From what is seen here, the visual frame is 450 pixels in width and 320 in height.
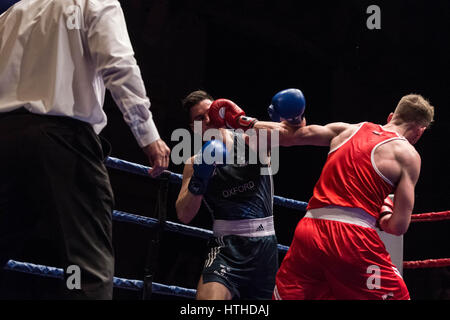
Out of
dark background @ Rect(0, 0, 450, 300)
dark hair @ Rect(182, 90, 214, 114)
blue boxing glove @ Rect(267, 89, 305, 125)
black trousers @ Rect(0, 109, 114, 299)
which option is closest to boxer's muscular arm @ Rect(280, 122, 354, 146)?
blue boxing glove @ Rect(267, 89, 305, 125)

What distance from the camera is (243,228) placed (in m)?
2.44

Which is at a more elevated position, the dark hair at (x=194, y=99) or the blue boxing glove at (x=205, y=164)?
the dark hair at (x=194, y=99)

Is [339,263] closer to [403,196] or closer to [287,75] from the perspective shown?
[403,196]

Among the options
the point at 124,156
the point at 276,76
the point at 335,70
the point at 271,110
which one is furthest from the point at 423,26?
the point at 271,110

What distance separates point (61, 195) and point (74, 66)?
1.45 feet

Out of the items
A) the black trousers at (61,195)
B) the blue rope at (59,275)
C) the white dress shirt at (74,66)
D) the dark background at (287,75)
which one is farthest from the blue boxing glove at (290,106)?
the dark background at (287,75)

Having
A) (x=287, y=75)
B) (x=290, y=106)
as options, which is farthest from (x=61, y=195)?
(x=287, y=75)

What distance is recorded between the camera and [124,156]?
5766mm

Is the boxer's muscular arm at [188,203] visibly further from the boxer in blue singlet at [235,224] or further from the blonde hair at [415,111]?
the blonde hair at [415,111]

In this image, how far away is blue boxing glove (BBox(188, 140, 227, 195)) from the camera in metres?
2.35

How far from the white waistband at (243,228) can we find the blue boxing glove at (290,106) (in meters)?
0.54

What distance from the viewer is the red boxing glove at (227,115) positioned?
235cm

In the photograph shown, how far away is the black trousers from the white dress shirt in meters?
0.08
